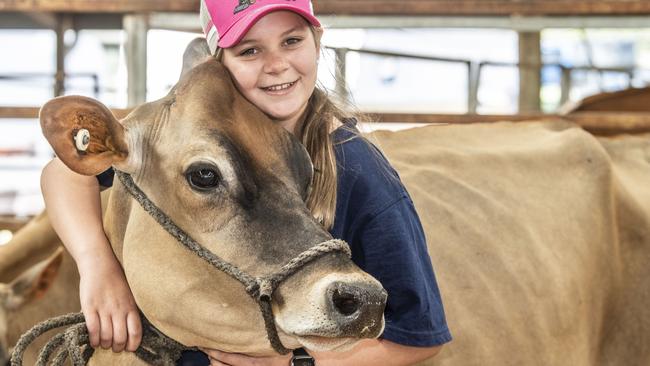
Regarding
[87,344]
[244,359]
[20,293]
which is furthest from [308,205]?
Result: [20,293]

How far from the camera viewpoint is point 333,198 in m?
2.28

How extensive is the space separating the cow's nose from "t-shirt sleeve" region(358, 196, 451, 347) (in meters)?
0.38

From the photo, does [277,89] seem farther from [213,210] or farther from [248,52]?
[213,210]

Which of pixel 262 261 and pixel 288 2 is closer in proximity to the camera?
pixel 262 261

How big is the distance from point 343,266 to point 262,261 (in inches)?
6.6

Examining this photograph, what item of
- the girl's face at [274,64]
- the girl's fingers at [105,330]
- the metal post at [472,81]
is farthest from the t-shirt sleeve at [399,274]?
the metal post at [472,81]

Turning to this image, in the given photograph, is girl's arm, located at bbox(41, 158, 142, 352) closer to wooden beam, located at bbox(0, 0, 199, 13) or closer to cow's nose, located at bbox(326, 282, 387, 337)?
cow's nose, located at bbox(326, 282, 387, 337)

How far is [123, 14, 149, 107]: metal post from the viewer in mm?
4539

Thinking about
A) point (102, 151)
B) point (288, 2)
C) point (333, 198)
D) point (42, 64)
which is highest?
point (288, 2)

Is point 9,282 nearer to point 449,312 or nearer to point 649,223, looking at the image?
point 449,312

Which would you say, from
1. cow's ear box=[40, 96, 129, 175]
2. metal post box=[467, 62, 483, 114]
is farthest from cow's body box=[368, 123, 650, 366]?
metal post box=[467, 62, 483, 114]

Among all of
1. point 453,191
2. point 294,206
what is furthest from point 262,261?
point 453,191

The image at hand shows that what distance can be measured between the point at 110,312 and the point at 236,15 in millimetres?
721

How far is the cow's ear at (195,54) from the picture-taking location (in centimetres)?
236
